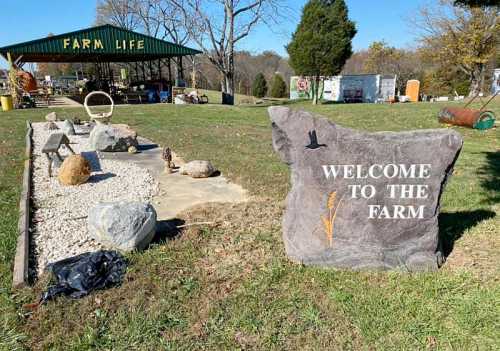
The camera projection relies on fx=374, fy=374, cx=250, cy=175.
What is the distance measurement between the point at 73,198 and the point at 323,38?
949 inches

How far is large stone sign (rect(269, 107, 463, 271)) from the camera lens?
10.5 feet

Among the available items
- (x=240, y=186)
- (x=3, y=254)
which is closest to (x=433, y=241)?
(x=240, y=186)

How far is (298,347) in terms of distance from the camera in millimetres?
2531

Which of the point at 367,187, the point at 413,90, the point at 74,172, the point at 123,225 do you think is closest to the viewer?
the point at 367,187

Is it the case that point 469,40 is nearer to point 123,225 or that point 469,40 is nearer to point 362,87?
point 362,87

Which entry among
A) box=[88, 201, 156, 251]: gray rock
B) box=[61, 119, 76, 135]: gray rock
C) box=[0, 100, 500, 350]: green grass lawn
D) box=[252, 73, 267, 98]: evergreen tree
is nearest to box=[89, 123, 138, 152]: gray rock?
box=[61, 119, 76, 135]: gray rock

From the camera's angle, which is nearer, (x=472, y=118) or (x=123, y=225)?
(x=123, y=225)

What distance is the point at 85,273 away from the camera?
3.16 m

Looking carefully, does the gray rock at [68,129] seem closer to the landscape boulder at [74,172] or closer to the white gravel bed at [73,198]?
the white gravel bed at [73,198]

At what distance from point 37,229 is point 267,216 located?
8.77ft

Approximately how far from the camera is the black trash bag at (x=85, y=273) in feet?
10.1

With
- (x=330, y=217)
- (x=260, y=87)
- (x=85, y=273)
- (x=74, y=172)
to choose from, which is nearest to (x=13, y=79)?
(x=74, y=172)

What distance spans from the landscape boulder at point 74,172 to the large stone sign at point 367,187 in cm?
393

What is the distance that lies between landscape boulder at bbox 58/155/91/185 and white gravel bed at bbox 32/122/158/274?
0.10m
